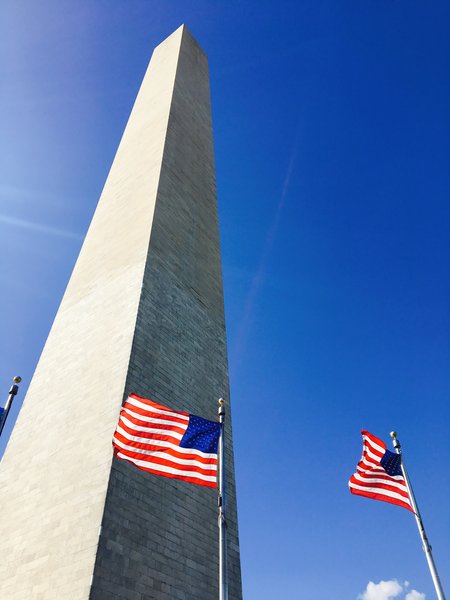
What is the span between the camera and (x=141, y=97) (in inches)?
1243

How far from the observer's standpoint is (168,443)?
33.0ft

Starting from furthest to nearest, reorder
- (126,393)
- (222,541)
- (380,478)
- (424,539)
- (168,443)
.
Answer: (126,393), (380,478), (424,539), (168,443), (222,541)

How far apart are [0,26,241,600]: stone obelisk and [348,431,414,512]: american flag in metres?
4.81

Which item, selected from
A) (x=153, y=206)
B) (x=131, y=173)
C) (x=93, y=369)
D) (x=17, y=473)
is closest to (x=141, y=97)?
(x=131, y=173)

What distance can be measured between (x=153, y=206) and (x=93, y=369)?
7662 millimetres

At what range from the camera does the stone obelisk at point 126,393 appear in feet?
38.0

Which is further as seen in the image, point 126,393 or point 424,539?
point 126,393

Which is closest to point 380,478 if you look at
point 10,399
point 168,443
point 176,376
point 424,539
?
point 424,539

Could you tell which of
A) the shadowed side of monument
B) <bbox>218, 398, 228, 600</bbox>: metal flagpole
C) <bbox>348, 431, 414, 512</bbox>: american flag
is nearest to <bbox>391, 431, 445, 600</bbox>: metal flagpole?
<bbox>348, 431, 414, 512</bbox>: american flag

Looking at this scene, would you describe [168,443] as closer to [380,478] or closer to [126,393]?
[126,393]

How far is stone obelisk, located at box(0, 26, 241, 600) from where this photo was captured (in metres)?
11.6

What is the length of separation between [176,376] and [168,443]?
20.4 feet

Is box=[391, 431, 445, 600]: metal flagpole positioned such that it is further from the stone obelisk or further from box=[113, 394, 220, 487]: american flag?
the stone obelisk

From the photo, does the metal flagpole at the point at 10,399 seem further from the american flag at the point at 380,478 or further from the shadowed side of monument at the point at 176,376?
the american flag at the point at 380,478
